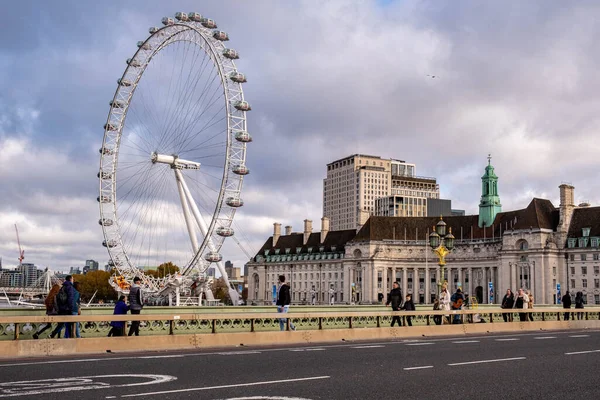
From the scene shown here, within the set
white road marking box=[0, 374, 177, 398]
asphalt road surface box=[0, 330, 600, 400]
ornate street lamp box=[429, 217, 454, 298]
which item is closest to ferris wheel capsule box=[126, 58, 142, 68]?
ornate street lamp box=[429, 217, 454, 298]

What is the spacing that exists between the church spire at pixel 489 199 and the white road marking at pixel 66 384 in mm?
159803

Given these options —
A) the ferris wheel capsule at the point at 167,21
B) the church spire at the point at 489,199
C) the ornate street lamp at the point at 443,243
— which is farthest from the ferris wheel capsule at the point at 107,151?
the church spire at the point at 489,199

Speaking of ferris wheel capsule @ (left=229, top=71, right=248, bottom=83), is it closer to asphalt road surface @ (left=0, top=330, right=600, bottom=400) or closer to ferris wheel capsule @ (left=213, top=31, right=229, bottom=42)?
ferris wheel capsule @ (left=213, top=31, right=229, bottom=42)

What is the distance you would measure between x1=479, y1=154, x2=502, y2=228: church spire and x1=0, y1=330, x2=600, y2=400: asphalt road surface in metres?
150

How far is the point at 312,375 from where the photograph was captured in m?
16.8

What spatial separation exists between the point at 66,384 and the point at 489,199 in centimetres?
16374

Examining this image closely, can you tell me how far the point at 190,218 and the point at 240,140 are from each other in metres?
17.1

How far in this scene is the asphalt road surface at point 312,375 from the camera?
14.0 meters

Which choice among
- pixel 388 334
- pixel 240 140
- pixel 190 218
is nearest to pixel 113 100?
pixel 190 218

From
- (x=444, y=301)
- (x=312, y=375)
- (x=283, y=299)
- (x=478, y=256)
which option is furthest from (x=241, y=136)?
(x=478, y=256)

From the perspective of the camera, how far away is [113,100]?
3199 inches

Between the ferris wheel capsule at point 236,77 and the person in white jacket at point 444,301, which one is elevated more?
the ferris wheel capsule at point 236,77

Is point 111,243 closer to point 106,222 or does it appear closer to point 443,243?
point 106,222

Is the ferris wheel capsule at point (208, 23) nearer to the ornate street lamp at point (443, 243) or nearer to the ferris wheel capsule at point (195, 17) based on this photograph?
the ferris wheel capsule at point (195, 17)
